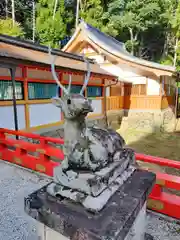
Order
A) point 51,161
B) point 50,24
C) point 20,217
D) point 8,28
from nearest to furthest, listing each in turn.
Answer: point 20,217 → point 51,161 → point 8,28 → point 50,24

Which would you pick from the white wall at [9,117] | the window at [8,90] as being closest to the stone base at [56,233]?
the white wall at [9,117]

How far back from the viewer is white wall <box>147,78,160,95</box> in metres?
10.8

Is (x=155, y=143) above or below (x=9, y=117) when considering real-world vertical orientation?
below

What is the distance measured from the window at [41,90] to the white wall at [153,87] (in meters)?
6.34

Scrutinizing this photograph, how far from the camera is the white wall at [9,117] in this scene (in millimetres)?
5391

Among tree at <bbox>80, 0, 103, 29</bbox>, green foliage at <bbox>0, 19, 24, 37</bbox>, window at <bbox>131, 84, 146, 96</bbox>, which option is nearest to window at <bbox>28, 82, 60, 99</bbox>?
window at <bbox>131, 84, 146, 96</bbox>

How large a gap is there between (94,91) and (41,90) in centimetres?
339

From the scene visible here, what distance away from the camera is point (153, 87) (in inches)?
430

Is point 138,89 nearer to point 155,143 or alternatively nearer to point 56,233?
point 155,143

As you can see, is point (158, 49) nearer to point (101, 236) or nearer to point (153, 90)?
point (153, 90)

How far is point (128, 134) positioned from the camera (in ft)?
30.2

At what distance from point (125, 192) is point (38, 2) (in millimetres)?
25254

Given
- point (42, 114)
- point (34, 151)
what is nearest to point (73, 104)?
point (34, 151)

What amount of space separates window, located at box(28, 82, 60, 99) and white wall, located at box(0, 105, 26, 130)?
63 cm
